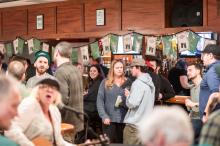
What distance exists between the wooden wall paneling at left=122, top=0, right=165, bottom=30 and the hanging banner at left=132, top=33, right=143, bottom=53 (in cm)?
23

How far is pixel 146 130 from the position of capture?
196cm

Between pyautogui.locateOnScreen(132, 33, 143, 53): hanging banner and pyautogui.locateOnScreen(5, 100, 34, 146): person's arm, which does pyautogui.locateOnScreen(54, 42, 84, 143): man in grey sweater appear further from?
pyautogui.locateOnScreen(132, 33, 143, 53): hanging banner

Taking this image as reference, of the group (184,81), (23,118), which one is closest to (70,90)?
(23,118)

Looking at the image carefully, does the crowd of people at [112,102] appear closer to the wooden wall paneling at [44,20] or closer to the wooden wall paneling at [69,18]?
Result: the wooden wall paneling at [69,18]

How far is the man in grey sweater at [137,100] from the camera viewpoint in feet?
19.0

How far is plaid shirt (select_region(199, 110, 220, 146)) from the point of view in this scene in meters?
2.65

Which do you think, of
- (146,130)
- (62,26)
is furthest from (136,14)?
(146,130)

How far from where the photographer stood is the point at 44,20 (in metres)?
9.34

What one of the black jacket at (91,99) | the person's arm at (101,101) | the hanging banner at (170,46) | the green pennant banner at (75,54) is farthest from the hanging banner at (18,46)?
the person's arm at (101,101)

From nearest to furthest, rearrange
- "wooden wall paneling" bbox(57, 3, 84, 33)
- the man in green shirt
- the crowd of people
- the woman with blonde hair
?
1. the crowd of people
2. the man in green shirt
3. the woman with blonde hair
4. "wooden wall paneling" bbox(57, 3, 84, 33)

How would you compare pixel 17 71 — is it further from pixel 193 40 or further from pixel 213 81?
pixel 193 40

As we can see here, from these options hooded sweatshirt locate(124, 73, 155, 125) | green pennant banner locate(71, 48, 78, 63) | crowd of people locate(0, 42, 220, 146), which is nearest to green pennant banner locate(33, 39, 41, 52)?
green pennant banner locate(71, 48, 78, 63)

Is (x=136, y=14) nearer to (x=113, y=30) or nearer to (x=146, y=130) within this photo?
(x=113, y=30)

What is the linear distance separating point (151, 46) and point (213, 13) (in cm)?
117
